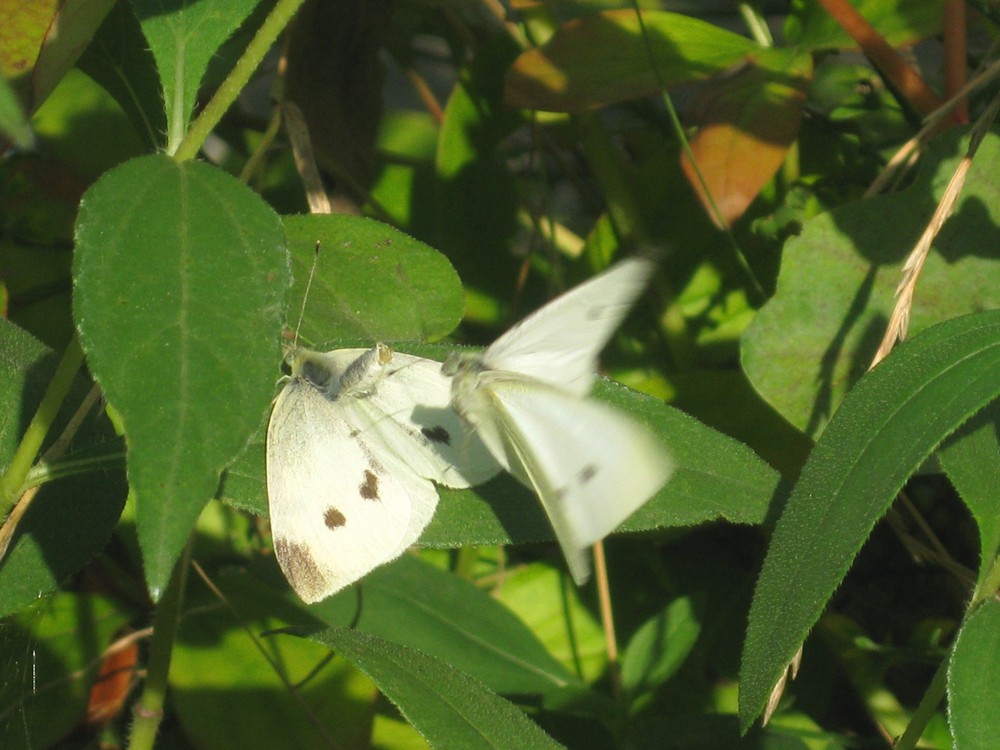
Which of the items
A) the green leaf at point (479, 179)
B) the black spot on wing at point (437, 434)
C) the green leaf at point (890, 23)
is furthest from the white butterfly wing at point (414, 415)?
the green leaf at point (890, 23)

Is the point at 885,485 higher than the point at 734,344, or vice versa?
the point at 885,485

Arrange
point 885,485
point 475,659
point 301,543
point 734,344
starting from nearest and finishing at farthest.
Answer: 1. point 885,485
2. point 301,543
3. point 475,659
4. point 734,344

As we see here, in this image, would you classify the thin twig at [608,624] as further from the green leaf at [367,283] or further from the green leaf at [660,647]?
the green leaf at [367,283]

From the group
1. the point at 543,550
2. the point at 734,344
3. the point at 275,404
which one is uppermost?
the point at 275,404

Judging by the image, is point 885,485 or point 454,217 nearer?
point 885,485

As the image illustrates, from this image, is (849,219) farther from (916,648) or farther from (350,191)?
(350,191)

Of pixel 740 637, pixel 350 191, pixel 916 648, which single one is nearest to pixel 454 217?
pixel 350 191
